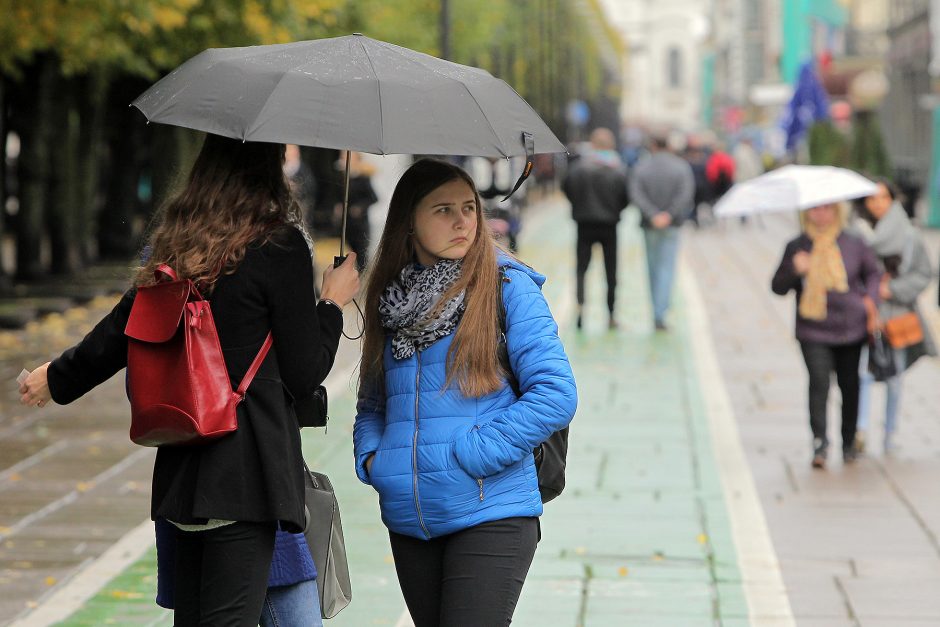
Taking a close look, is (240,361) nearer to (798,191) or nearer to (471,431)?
(471,431)

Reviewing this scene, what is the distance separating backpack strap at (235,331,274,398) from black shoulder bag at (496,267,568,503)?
1.70ft

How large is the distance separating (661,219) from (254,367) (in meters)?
12.0

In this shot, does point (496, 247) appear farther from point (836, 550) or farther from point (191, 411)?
point (836, 550)

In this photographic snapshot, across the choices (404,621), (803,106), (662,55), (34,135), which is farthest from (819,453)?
(662,55)

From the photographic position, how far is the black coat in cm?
349

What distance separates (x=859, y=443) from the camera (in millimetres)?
9102

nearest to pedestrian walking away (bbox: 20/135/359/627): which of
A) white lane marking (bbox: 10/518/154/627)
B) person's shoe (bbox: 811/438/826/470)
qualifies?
white lane marking (bbox: 10/518/154/627)

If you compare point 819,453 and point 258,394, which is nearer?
point 258,394

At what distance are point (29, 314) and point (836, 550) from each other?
434 inches

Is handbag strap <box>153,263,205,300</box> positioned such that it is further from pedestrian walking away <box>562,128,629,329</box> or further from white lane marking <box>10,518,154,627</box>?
pedestrian walking away <box>562,128,629,329</box>

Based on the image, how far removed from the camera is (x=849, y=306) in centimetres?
853

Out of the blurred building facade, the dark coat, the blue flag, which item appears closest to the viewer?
the dark coat

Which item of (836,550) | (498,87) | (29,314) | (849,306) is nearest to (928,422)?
(849,306)

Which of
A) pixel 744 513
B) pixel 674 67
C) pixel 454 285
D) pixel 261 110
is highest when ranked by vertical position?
pixel 674 67
